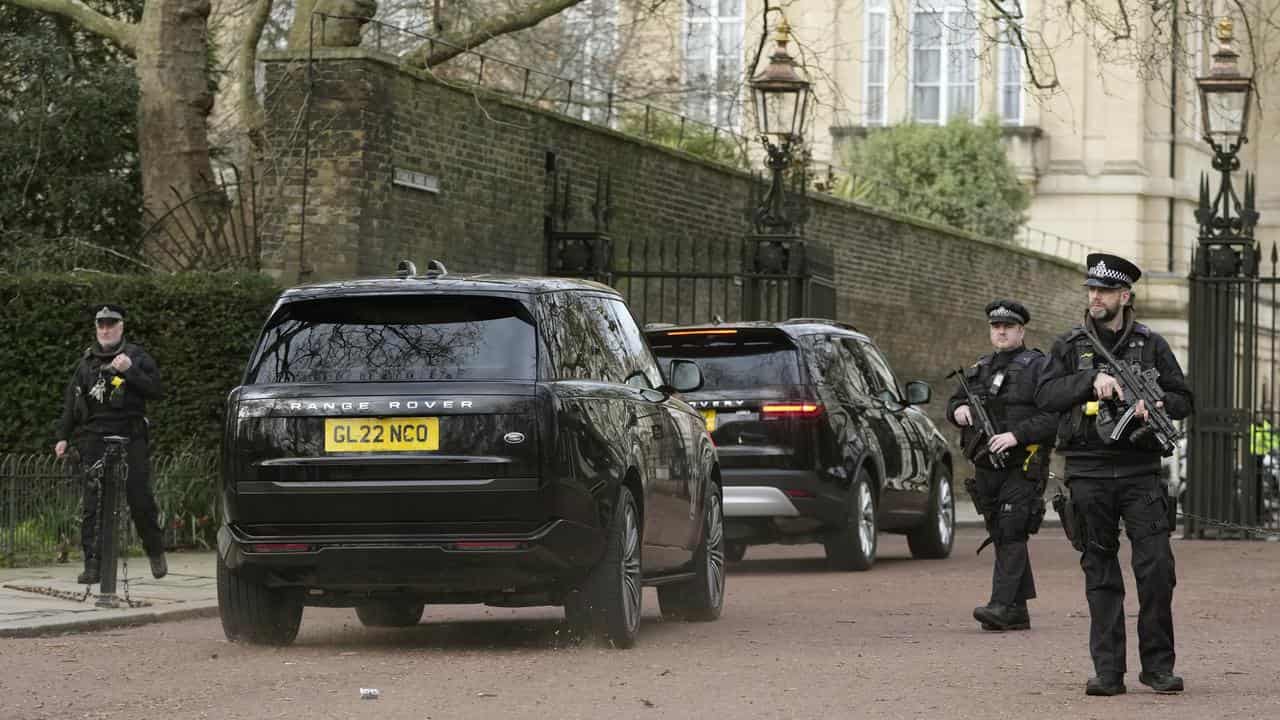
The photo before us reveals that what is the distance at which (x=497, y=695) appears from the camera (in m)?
9.20

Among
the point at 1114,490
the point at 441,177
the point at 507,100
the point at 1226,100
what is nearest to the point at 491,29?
the point at 507,100

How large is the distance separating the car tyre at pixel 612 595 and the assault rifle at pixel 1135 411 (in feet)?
8.66

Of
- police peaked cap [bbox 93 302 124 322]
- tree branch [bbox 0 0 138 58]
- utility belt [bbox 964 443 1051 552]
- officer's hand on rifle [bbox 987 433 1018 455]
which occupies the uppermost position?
tree branch [bbox 0 0 138 58]

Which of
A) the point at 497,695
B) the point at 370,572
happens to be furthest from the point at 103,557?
the point at 497,695

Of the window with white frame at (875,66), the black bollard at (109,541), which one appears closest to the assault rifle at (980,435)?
the black bollard at (109,541)

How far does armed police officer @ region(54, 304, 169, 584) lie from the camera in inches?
584

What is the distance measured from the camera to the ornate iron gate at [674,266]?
2172cm

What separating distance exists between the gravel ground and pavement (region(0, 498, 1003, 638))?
203 millimetres

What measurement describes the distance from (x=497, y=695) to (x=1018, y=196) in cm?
4144

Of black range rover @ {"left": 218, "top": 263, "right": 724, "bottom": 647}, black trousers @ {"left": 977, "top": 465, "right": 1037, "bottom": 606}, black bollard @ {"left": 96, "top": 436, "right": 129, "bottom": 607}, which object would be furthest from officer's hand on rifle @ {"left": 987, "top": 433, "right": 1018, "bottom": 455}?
black bollard @ {"left": 96, "top": 436, "right": 129, "bottom": 607}

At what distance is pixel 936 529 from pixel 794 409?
3.20 metres

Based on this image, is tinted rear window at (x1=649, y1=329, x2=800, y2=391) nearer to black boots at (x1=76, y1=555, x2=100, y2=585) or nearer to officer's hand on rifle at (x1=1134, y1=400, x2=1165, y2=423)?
black boots at (x1=76, y1=555, x2=100, y2=585)

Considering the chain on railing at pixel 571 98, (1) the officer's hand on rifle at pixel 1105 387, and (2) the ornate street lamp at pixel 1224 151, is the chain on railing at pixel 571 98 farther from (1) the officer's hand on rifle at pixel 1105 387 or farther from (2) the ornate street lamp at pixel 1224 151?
(1) the officer's hand on rifle at pixel 1105 387

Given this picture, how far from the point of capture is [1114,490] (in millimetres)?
9289
